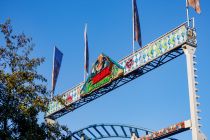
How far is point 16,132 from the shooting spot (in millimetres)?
18906

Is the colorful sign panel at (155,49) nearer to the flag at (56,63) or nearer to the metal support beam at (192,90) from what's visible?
the metal support beam at (192,90)

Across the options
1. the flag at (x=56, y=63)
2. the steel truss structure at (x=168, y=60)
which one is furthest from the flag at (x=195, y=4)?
the flag at (x=56, y=63)

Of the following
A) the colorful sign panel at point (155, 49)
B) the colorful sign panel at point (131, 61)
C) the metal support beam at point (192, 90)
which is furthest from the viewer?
the colorful sign panel at point (131, 61)

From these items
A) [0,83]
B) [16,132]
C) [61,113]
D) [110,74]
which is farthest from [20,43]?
[61,113]

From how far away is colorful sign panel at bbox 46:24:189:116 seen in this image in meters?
26.8

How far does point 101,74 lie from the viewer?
108 ft

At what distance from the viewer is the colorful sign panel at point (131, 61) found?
26797mm

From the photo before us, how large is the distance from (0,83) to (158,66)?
12.7 meters

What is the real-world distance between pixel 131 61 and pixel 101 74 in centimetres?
358

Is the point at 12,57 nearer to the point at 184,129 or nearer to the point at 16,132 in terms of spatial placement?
the point at 16,132

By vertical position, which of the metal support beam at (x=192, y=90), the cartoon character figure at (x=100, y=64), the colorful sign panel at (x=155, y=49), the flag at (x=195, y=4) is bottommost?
the metal support beam at (x=192, y=90)

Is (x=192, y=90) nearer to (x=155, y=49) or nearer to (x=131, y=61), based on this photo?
(x=155, y=49)

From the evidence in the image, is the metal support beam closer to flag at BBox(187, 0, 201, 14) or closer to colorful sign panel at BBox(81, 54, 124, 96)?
flag at BBox(187, 0, 201, 14)

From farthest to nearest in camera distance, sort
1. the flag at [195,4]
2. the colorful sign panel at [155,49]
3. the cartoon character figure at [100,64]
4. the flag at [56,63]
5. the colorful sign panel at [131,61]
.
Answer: the flag at [56,63] < the cartoon character figure at [100,64] < the colorful sign panel at [131,61] < the flag at [195,4] < the colorful sign panel at [155,49]
